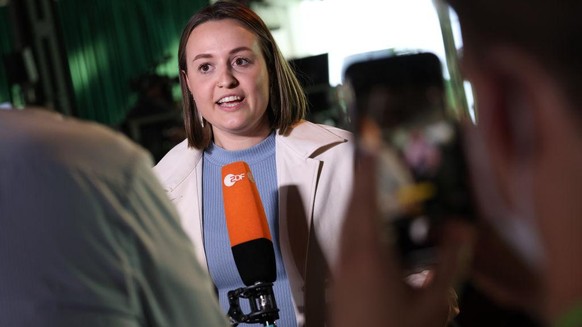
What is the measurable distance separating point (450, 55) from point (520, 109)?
42 millimetres

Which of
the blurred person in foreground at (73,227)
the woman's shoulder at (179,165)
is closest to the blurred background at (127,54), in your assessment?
the woman's shoulder at (179,165)

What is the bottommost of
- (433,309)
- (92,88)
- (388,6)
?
(92,88)

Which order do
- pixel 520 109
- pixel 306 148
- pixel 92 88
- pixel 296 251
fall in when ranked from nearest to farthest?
pixel 520 109
pixel 296 251
pixel 306 148
pixel 92 88

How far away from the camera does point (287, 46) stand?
13.6 ft

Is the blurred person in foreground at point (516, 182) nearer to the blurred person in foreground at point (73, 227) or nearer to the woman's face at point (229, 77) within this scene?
the blurred person in foreground at point (73, 227)

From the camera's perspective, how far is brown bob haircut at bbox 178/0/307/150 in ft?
5.85

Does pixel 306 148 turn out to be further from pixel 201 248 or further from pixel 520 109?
pixel 520 109

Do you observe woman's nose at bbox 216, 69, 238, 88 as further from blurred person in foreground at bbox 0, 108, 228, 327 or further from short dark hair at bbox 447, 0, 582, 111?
short dark hair at bbox 447, 0, 582, 111

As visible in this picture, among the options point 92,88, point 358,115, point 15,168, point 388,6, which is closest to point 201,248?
point 15,168

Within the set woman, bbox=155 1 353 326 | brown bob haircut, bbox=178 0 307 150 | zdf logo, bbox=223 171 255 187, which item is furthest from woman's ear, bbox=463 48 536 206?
brown bob haircut, bbox=178 0 307 150

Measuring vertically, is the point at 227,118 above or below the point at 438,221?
below

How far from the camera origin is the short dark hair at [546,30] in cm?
28

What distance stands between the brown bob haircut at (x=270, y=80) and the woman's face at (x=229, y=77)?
0.02 meters

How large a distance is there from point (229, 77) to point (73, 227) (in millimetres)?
1062
